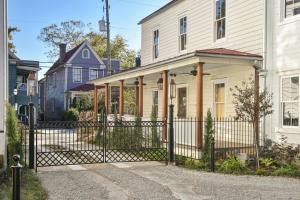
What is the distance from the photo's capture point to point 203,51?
13.0 meters

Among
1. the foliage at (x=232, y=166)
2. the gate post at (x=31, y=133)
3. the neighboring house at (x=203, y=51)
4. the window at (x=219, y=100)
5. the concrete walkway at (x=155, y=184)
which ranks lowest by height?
the concrete walkway at (x=155, y=184)

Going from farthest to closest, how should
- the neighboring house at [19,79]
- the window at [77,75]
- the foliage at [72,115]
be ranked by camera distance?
the window at [77,75]
the foliage at [72,115]
the neighboring house at [19,79]

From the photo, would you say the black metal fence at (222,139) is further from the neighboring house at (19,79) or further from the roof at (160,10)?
the neighboring house at (19,79)

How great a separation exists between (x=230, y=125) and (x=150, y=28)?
379 inches

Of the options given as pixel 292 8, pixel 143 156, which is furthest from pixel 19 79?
pixel 292 8

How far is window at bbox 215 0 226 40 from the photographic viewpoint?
1608 cm

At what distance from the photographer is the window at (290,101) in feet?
41.2

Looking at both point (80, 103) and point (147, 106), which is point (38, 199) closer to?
point (147, 106)

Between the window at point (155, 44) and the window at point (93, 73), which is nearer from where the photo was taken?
the window at point (155, 44)

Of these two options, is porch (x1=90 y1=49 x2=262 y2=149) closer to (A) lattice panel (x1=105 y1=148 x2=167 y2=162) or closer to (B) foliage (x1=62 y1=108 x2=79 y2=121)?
(A) lattice panel (x1=105 y1=148 x2=167 y2=162)

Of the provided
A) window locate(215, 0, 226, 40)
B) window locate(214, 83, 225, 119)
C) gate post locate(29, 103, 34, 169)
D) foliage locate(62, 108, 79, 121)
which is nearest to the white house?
gate post locate(29, 103, 34, 169)

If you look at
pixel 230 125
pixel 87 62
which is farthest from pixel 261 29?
pixel 87 62

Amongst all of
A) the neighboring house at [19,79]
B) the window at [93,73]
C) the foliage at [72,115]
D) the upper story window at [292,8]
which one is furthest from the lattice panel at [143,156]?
the window at [93,73]

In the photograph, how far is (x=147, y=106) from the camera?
2345 centimetres
